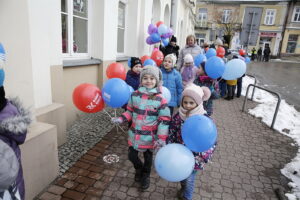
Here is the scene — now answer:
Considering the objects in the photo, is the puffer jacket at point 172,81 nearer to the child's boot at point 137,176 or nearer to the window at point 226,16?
the child's boot at point 137,176

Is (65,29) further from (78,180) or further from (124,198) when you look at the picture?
(124,198)

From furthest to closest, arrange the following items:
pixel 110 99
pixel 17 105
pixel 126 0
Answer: pixel 126 0
pixel 110 99
pixel 17 105

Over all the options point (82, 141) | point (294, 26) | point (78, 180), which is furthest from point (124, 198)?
point (294, 26)

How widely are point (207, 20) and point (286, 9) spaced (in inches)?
485

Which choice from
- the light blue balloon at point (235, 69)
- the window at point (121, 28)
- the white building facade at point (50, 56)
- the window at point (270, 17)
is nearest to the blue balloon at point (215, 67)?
the light blue balloon at point (235, 69)

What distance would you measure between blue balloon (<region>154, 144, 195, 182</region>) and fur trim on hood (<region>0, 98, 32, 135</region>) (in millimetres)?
1080

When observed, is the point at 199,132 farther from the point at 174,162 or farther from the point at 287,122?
the point at 287,122

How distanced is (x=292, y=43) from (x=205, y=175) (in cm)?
3869

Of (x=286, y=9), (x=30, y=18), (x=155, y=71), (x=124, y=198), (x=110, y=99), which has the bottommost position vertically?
(x=124, y=198)

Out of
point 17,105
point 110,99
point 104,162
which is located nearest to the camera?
point 17,105

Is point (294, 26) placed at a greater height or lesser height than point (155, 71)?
greater

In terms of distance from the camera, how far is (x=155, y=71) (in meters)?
2.32

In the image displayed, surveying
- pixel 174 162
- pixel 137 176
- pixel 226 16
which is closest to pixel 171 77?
pixel 137 176

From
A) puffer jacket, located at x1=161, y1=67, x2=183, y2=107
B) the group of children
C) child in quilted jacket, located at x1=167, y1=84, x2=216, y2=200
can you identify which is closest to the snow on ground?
child in quilted jacket, located at x1=167, y1=84, x2=216, y2=200
